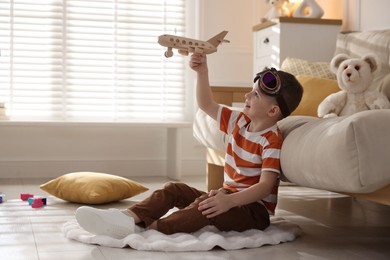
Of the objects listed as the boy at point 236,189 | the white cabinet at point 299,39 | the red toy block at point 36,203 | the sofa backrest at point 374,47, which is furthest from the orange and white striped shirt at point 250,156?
the white cabinet at point 299,39

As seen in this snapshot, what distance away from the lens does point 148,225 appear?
195cm

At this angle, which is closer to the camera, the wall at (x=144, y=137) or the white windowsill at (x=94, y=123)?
the white windowsill at (x=94, y=123)

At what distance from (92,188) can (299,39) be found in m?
1.72

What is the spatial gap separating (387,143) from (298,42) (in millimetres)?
2371

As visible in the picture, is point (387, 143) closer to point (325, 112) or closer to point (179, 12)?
point (325, 112)

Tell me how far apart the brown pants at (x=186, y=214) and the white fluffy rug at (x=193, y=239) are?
0.03 meters

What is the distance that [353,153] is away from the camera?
149cm

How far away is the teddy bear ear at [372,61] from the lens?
2602 mm

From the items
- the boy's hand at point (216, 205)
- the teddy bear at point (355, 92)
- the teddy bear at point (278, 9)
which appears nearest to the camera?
the boy's hand at point (216, 205)

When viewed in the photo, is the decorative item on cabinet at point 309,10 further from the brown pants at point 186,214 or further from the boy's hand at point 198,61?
the brown pants at point 186,214

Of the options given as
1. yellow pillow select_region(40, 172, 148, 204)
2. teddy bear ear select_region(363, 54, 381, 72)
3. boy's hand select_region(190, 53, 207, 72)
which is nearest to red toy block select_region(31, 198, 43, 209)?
yellow pillow select_region(40, 172, 148, 204)

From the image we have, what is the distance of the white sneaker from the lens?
5.95ft

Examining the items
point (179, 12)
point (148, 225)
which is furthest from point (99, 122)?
point (148, 225)

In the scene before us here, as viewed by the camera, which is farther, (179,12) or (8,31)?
(179,12)
